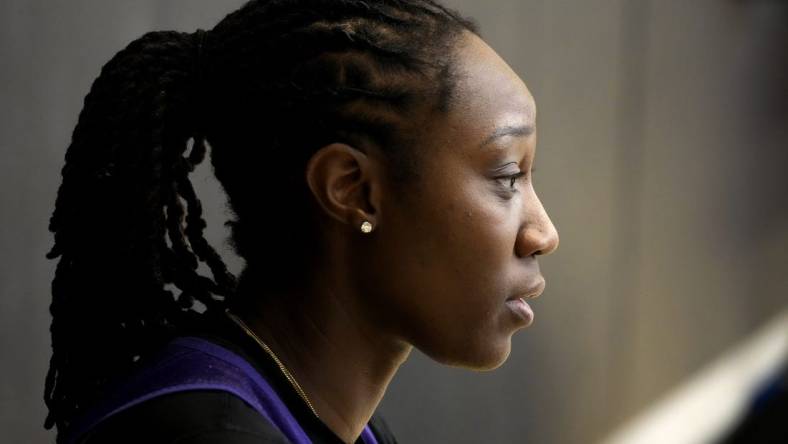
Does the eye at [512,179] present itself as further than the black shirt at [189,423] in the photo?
Yes

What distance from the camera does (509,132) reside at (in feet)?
6.01

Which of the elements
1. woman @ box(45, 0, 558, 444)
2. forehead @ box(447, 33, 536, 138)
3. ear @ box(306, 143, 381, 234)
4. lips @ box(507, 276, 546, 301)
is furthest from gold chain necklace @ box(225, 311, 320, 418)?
forehead @ box(447, 33, 536, 138)

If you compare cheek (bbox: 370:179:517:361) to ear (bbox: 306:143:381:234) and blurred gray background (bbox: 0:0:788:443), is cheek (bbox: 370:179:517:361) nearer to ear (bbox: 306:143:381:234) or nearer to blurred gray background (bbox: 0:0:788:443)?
ear (bbox: 306:143:381:234)

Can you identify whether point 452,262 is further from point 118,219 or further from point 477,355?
point 118,219

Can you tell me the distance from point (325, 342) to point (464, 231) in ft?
0.99

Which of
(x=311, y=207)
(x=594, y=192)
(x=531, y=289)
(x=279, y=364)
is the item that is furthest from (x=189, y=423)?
(x=594, y=192)

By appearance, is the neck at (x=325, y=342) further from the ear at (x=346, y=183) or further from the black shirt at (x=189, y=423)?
the black shirt at (x=189, y=423)

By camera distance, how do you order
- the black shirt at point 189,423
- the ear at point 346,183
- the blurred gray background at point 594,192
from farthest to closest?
the blurred gray background at point 594,192 < the ear at point 346,183 < the black shirt at point 189,423

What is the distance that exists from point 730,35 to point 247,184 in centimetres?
429

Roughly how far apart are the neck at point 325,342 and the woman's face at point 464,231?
0.06m

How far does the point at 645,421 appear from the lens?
5152 millimetres

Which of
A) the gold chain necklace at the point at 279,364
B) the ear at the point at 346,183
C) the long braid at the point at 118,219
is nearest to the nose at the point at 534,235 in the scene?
the ear at the point at 346,183

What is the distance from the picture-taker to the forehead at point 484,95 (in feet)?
5.94

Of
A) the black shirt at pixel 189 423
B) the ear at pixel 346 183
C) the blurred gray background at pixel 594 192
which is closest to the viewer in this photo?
the black shirt at pixel 189 423
